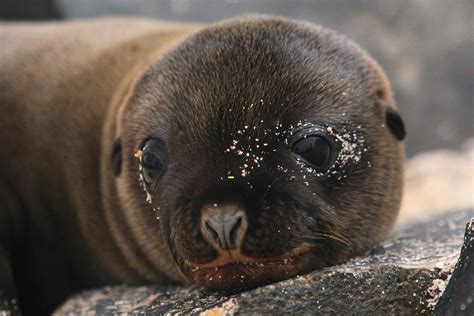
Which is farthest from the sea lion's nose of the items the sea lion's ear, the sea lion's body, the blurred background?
the blurred background

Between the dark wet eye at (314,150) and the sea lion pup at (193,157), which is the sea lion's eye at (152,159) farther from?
the dark wet eye at (314,150)

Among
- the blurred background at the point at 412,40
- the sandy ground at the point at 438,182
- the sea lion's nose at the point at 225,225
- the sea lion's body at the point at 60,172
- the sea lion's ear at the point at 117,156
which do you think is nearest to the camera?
the sea lion's nose at the point at 225,225

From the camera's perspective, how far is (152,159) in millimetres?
3428

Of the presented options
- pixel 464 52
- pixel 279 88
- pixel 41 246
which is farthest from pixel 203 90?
pixel 464 52

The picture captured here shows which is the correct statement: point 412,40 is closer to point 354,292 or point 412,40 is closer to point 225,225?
point 354,292

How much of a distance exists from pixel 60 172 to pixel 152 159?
1.30 metres

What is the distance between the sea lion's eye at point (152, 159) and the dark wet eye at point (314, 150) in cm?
61

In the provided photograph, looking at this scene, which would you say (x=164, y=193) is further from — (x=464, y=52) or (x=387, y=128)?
(x=464, y=52)

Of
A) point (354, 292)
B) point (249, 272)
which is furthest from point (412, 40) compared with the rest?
point (249, 272)

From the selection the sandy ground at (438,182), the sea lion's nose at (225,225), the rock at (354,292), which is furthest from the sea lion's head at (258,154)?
the sandy ground at (438,182)

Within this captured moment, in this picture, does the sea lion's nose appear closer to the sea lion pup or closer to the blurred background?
the sea lion pup

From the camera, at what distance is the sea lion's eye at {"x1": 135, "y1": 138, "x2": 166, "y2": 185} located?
337 cm

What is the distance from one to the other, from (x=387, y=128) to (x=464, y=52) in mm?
5472

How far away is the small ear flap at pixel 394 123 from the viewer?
3.77 metres
